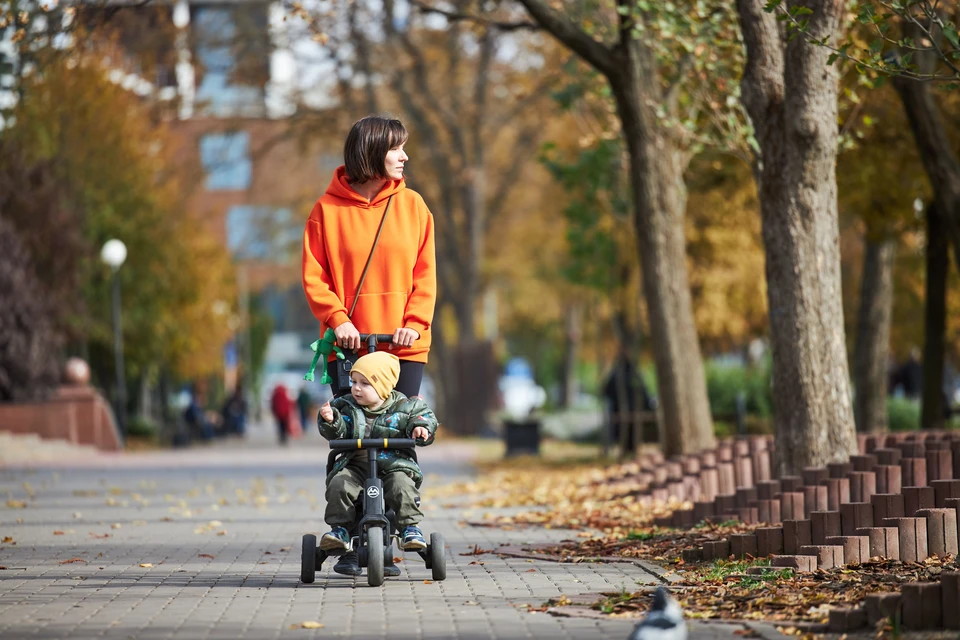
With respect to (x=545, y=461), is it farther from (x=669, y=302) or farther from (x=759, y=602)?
(x=759, y=602)

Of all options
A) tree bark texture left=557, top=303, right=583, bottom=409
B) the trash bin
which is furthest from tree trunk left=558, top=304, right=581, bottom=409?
the trash bin

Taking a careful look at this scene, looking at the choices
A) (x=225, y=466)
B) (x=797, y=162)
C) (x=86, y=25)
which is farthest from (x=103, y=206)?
(x=797, y=162)

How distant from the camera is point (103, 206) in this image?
3434 centimetres

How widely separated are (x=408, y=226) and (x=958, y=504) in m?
3.09

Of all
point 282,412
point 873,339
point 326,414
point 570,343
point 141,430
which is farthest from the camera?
point 570,343

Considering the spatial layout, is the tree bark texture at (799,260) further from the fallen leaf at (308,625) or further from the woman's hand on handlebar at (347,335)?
the fallen leaf at (308,625)

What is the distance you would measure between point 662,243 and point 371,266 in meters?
8.78

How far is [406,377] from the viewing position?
7.58 m

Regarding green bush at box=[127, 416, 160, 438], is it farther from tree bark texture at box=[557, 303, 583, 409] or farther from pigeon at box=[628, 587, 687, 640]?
pigeon at box=[628, 587, 687, 640]

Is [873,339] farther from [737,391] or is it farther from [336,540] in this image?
[336,540]

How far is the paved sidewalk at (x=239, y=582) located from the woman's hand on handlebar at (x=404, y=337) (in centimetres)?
121

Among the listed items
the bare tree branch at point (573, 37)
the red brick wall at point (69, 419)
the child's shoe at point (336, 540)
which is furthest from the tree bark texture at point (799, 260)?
the red brick wall at point (69, 419)

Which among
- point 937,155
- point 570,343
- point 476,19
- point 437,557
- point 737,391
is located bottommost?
point 437,557

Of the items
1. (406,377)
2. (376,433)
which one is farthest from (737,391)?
(376,433)
